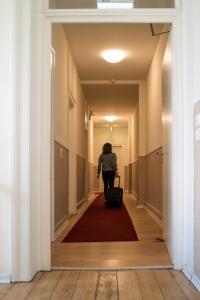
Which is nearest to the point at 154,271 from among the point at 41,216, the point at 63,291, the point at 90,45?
the point at 63,291

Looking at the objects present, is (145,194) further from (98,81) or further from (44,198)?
(44,198)

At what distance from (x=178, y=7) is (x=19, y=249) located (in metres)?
1.95

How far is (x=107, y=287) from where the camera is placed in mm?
2131

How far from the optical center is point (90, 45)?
5203 millimetres

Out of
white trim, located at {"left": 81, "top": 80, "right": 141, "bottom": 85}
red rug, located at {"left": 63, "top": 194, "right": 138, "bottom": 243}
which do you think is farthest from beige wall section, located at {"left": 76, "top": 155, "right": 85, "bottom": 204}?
white trim, located at {"left": 81, "top": 80, "right": 141, "bottom": 85}

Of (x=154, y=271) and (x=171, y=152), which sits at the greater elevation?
(x=171, y=152)

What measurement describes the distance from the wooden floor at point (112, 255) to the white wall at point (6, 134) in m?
0.48

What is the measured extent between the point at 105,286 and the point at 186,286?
47 centimetres

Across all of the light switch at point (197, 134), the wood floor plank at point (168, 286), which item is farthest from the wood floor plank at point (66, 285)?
the light switch at point (197, 134)

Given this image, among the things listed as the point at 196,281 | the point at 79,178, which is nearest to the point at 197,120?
the point at 196,281

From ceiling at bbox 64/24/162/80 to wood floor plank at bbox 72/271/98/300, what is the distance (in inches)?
124

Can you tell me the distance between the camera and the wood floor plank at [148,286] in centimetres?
197

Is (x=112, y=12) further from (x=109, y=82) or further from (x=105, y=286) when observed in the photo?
(x=109, y=82)

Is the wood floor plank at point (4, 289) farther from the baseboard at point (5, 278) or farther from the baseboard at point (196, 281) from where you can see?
the baseboard at point (196, 281)
